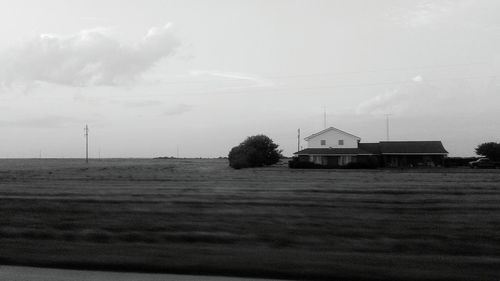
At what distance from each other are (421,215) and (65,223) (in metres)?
9.55

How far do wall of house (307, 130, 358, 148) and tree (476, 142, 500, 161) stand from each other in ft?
77.8

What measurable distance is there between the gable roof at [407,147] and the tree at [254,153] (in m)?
13.6

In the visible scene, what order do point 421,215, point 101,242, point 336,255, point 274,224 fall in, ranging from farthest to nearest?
point 421,215 → point 274,224 → point 101,242 → point 336,255

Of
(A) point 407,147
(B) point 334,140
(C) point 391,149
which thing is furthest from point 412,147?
(B) point 334,140

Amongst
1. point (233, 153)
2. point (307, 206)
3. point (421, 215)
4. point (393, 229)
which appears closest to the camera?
point (393, 229)

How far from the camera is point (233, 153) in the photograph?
70812mm

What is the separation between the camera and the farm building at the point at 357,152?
63750 millimetres

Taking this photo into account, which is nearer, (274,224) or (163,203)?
(274,224)

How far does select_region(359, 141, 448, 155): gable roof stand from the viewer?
219 ft

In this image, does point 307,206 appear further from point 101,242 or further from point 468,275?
point 468,275

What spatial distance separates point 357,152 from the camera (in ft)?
208

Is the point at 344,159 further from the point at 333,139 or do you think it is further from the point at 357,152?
the point at 333,139

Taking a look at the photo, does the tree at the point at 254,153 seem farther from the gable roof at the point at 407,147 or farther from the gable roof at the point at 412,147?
the gable roof at the point at 412,147

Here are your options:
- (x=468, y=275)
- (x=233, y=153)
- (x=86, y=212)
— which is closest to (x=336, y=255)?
(x=468, y=275)
